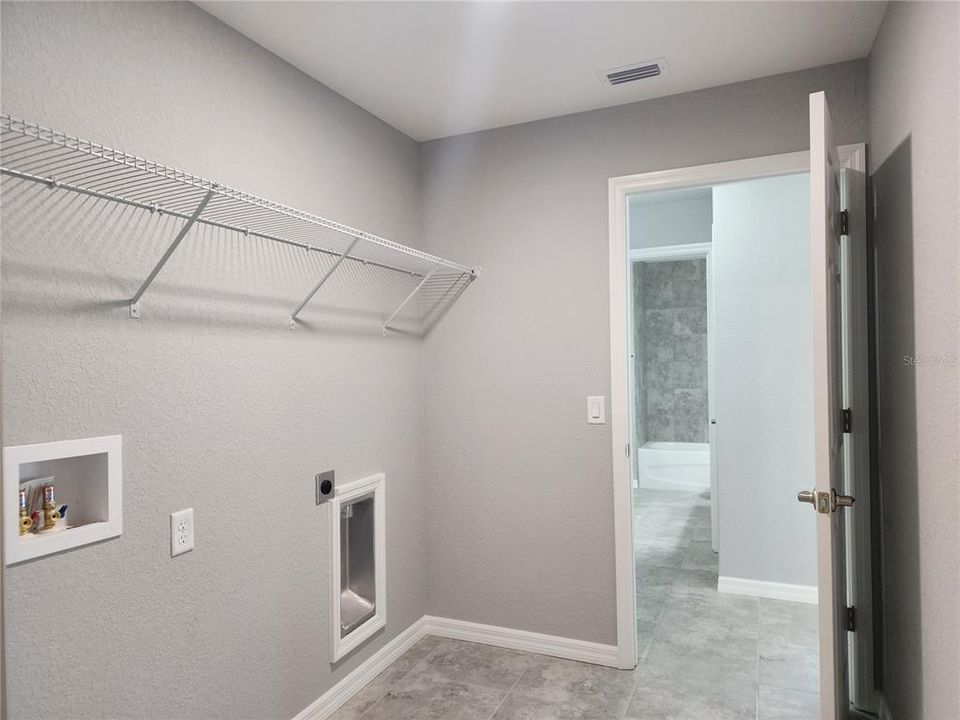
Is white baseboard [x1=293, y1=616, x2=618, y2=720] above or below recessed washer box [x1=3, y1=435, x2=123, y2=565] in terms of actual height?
below

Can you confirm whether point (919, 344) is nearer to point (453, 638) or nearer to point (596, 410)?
point (596, 410)

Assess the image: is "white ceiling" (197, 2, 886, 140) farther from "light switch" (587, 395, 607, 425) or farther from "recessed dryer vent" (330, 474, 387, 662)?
"recessed dryer vent" (330, 474, 387, 662)

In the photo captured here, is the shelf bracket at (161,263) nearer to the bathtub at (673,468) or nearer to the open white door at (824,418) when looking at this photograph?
the open white door at (824,418)

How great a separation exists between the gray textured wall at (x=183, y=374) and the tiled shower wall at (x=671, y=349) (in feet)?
16.2

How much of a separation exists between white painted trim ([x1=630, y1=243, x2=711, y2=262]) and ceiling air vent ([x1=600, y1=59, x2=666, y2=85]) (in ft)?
10.1

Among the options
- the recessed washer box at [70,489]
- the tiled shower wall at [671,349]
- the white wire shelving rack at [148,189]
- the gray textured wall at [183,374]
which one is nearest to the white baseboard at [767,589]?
the gray textured wall at [183,374]

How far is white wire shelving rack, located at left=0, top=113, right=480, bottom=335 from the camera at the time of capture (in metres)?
1.30

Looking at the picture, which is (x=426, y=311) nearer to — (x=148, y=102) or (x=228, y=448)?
(x=228, y=448)

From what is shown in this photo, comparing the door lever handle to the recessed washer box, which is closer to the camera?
the recessed washer box

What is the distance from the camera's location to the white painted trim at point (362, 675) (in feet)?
7.55

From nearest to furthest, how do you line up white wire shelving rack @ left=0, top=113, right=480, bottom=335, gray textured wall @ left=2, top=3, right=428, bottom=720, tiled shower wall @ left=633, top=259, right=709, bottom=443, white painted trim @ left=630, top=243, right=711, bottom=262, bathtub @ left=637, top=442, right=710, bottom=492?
white wire shelving rack @ left=0, top=113, right=480, bottom=335
gray textured wall @ left=2, top=3, right=428, bottom=720
white painted trim @ left=630, top=243, right=711, bottom=262
bathtub @ left=637, top=442, right=710, bottom=492
tiled shower wall @ left=633, top=259, right=709, bottom=443

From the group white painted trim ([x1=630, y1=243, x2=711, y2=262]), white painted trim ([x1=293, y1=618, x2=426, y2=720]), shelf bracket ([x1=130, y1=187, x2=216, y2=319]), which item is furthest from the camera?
white painted trim ([x1=630, y1=243, x2=711, y2=262])

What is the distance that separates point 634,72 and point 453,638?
2.58m

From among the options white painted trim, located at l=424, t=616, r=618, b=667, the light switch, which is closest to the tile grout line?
white painted trim, located at l=424, t=616, r=618, b=667
